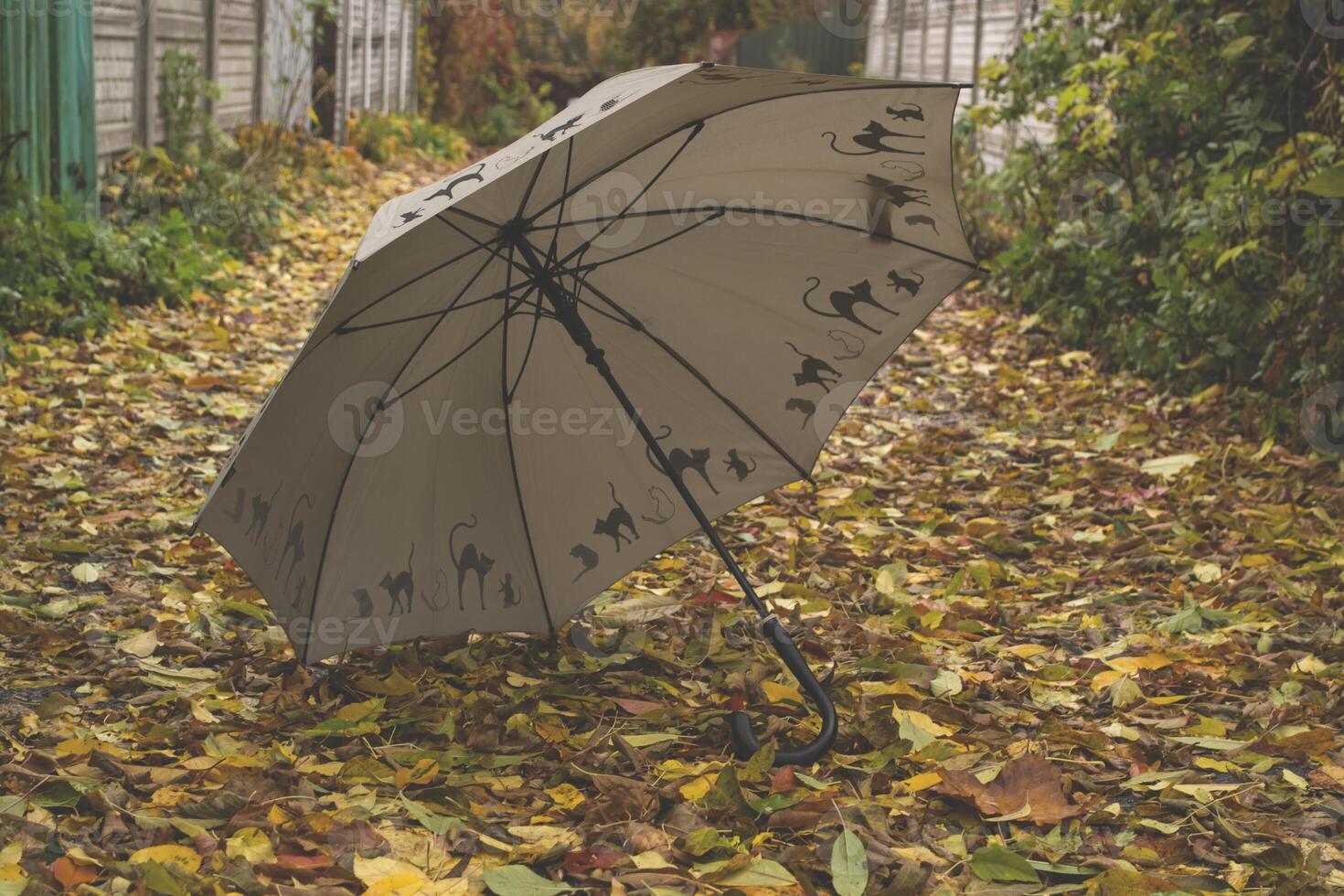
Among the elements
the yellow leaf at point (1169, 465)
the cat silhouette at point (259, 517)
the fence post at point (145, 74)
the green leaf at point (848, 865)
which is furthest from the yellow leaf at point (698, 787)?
the fence post at point (145, 74)

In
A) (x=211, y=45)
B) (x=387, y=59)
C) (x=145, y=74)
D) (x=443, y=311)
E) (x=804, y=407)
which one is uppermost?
(x=387, y=59)

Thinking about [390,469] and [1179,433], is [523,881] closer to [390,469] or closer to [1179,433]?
[390,469]

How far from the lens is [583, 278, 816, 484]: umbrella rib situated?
278 cm

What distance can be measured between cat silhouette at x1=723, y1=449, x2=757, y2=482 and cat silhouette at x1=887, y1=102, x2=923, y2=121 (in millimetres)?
792

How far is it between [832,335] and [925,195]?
36cm

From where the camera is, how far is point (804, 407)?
2.88 meters

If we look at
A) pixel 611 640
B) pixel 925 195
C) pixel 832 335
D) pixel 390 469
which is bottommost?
pixel 611 640

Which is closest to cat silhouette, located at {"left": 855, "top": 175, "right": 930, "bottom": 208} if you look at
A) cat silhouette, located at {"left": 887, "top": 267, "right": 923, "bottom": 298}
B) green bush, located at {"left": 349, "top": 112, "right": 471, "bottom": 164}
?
cat silhouette, located at {"left": 887, "top": 267, "right": 923, "bottom": 298}

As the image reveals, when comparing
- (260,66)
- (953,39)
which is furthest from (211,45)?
(953,39)

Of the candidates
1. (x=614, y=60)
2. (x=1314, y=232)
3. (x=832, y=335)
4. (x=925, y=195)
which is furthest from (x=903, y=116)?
(x=614, y=60)

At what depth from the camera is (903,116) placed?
263 cm

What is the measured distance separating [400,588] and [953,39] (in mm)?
11393

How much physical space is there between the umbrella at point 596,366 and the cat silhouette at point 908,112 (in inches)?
0.8

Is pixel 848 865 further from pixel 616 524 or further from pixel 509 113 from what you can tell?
pixel 509 113
